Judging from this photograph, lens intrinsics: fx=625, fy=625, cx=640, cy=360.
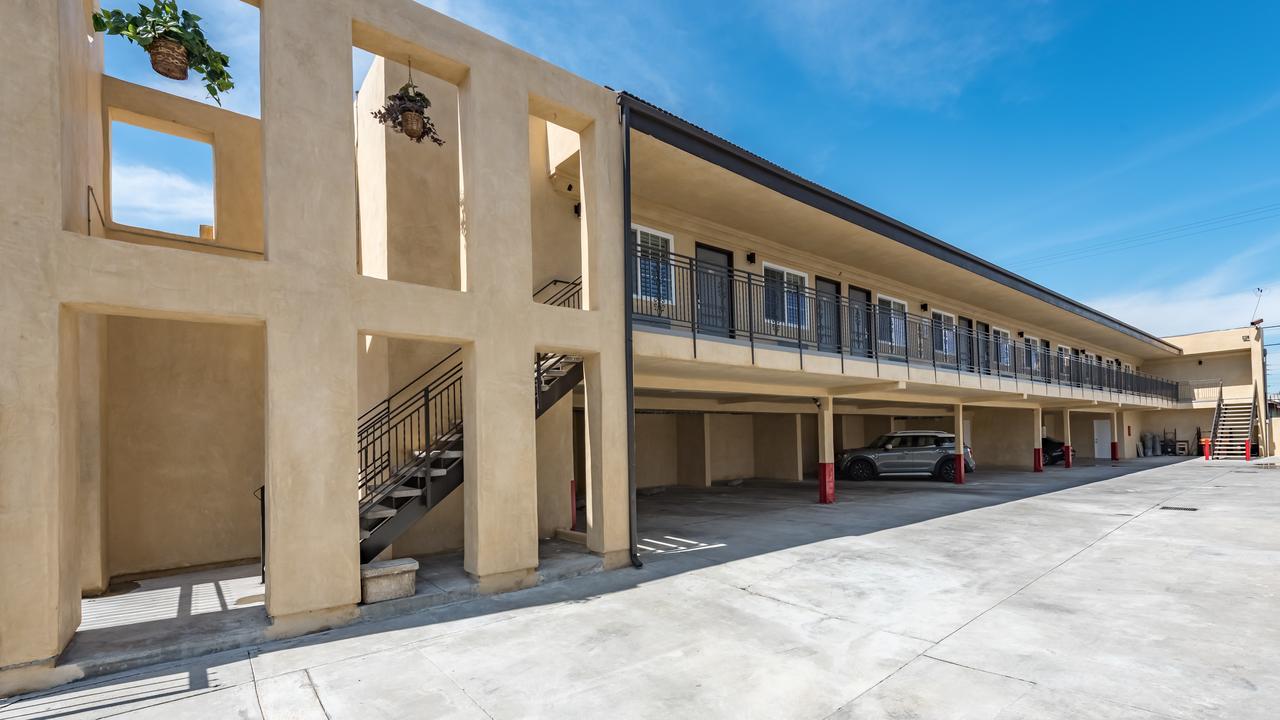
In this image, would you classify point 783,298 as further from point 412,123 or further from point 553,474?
point 412,123

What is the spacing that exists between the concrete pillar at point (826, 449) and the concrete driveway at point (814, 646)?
4811 millimetres

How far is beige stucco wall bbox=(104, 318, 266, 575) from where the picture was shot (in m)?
7.91

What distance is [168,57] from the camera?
20.0ft

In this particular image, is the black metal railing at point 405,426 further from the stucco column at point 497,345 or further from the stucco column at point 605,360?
the stucco column at point 605,360

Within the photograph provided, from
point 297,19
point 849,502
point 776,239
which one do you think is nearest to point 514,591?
point 297,19

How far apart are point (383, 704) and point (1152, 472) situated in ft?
91.7

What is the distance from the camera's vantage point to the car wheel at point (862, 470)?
69.2ft

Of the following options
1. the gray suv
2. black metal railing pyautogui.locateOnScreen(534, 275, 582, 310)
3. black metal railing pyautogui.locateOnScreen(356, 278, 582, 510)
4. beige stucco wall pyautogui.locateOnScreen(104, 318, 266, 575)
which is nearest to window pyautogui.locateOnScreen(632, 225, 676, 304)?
black metal railing pyautogui.locateOnScreen(534, 275, 582, 310)

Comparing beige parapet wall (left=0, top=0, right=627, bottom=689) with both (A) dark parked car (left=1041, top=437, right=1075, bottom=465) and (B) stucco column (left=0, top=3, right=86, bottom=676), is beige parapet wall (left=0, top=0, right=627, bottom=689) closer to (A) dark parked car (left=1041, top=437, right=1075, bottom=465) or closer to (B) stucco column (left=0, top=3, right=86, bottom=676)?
(B) stucco column (left=0, top=3, right=86, bottom=676)

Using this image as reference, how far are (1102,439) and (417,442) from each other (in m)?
36.8

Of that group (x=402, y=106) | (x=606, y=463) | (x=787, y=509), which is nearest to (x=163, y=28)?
(x=402, y=106)

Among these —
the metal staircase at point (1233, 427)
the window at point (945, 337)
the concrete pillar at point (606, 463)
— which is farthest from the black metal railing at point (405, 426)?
the metal staircase at point (1233, 427)

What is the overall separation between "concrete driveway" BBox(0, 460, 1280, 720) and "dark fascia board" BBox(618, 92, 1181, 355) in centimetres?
596

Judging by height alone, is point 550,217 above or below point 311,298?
above
